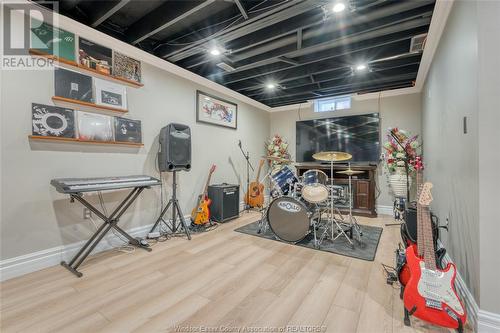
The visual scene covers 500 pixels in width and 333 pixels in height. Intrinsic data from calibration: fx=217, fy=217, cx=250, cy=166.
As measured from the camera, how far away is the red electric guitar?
1.30 meters

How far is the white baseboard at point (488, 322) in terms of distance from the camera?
125cm

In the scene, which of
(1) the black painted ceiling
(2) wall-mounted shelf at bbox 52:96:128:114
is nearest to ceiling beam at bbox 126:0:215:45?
(1) the black painted ceiling

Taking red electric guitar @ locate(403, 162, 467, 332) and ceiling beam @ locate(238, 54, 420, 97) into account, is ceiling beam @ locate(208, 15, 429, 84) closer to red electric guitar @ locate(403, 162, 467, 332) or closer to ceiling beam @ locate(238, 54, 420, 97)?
ceiling beam @ locate(238, 54, 420, 97)

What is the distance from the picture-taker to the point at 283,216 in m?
2.82

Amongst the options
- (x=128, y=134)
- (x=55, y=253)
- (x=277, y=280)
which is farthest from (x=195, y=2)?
(x=55, y=253)

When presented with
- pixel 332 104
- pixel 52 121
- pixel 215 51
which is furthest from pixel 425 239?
pixel 332 104

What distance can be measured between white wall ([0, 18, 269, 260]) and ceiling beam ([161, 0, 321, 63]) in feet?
1.49

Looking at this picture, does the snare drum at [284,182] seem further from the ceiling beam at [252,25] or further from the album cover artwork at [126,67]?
the album cover artwork at [126,67]

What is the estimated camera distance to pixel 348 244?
2.77m

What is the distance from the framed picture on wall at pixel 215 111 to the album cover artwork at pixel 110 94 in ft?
4.01

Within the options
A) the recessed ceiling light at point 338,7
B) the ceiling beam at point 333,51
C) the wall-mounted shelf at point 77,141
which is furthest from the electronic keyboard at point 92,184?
the recessed ceiling light at point 338,7

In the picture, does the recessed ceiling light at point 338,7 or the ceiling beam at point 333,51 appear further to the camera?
the ceiling beam at point 333,51

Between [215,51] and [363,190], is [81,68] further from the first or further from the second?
[363,190]

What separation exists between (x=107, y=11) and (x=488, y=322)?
12.6 feet
